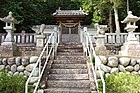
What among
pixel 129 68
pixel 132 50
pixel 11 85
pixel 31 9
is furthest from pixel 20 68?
pixel 31 9

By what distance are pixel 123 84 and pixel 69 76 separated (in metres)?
1.97

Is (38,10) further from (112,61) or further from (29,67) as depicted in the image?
(112,61)

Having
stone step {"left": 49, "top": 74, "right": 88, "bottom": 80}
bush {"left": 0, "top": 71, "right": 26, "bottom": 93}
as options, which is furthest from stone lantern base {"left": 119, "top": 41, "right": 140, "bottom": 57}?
bush {"left": 0, "top": 71, "right": 26, "bottom": 93}

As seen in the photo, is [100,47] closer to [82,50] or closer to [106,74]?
[82,50]

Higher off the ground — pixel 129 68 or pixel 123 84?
pixel 129 68

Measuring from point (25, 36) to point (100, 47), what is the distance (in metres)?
5.70

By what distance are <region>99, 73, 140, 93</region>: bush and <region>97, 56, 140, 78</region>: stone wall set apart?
117 centimetres

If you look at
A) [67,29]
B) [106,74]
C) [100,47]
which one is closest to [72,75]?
[106,74]

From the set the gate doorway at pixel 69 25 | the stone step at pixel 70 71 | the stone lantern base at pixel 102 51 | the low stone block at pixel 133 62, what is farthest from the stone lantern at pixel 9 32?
the gate doorway at pixel 69 25

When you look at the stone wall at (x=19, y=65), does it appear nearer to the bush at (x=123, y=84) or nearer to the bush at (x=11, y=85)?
the bush at (x=11, y=85)

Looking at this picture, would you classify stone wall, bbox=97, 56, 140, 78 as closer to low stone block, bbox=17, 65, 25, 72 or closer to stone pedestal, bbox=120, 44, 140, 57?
stone pedestal, bbox=120, 44, 140, 57

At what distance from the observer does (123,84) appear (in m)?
7.00

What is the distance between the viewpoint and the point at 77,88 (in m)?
7.11

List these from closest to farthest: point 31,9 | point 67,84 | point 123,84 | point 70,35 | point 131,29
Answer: point 123,84 → point 67,84 → point 131,29 → point 70,35 → point 31,9
